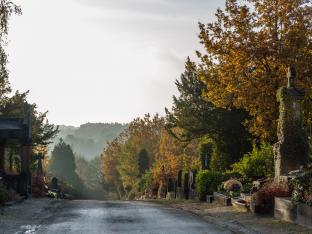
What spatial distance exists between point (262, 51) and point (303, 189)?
16282mm

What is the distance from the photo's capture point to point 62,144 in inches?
4488

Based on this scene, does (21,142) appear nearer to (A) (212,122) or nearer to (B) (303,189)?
(B) (303,189)

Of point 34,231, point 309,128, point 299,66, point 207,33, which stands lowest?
point 34,231


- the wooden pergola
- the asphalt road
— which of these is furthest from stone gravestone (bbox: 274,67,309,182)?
the wooden pergola

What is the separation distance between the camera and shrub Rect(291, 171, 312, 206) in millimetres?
14470

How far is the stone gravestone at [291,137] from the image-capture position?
63.6 feet

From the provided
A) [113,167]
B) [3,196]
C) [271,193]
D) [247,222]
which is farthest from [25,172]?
[113,167]

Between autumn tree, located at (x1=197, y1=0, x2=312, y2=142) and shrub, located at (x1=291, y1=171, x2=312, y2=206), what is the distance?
14.8 m

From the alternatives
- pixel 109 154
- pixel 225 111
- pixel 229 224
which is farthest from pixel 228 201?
pixel 109 154

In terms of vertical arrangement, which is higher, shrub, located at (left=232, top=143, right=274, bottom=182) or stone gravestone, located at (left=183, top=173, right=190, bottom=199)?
shrub, located at (left=232, top=143, right=274, bottom=182)

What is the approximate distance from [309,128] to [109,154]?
2699 inches

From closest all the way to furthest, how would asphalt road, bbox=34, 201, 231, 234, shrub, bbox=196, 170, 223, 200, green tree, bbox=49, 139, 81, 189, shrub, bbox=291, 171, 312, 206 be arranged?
1. asphalt road, bbox=34, 201, 231, 234
2. shrub, bbox=291, 171, 312, 206
3. shrub, bbox=196, 170, 223, 200
4. green tree, bbox=49, 139, 81, 189

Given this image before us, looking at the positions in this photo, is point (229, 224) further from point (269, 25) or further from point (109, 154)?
point (109, 154)

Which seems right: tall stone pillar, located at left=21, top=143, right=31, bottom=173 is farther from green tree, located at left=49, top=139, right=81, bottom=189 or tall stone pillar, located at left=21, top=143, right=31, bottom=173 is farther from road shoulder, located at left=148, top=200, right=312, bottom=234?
green tree, located at left=49, top=139, right=81, bottom=189
